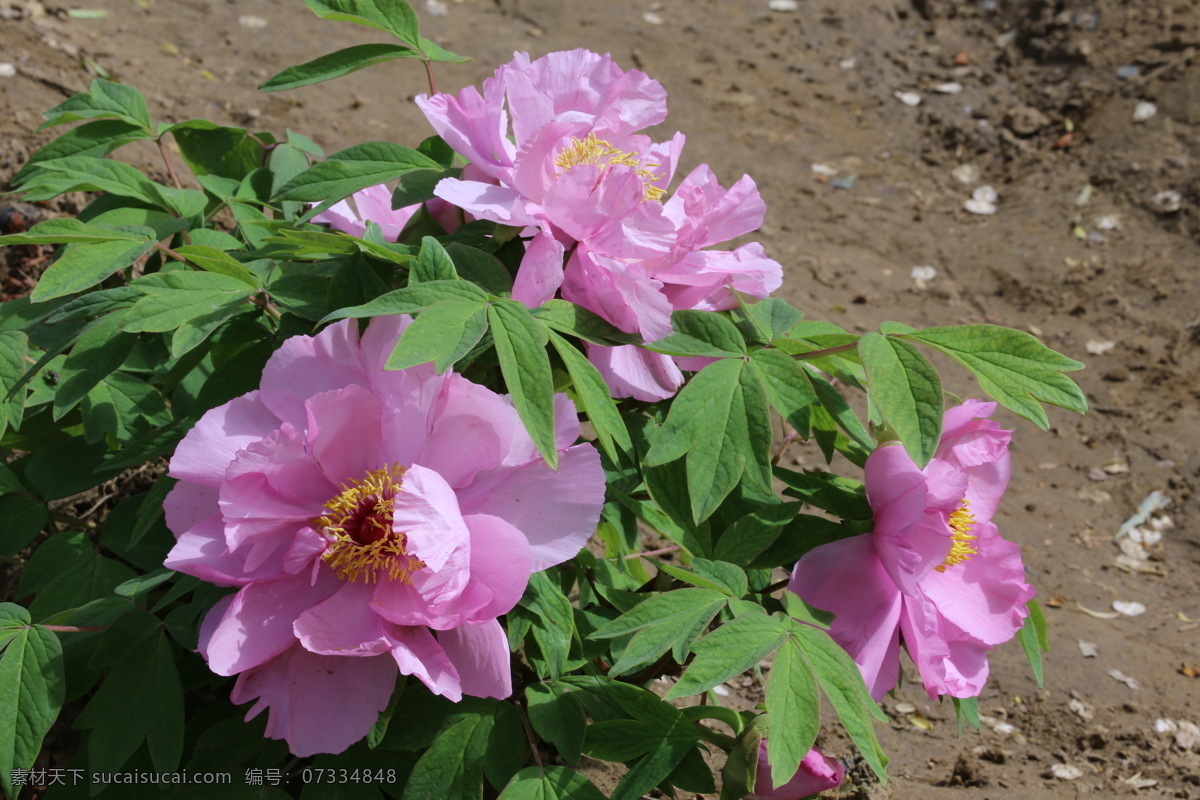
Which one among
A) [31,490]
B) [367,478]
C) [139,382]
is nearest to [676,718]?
[367,478]

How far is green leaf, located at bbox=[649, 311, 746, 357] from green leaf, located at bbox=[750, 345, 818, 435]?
0.03m

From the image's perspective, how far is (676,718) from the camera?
112 centimetres

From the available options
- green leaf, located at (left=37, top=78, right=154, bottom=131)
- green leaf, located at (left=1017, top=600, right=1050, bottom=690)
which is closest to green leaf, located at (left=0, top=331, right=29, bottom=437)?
green leaf, located at (left=37, top=78, right=154, bottom=131)

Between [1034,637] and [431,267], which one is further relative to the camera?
[1034,637]

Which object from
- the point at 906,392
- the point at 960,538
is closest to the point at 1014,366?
the point at 906,392

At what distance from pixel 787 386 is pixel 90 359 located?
82 cm

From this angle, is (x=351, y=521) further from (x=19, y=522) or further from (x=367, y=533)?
(x=19, y=522)

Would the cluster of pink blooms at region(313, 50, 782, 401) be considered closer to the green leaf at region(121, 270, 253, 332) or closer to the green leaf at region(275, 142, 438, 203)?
the green leaf at region(275, 142, 438, 203)

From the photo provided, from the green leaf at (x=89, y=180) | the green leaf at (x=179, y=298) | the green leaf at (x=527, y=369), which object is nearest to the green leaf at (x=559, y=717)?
the green leaf at (x=527, y=369)

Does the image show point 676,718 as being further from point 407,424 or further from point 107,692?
point 107,692

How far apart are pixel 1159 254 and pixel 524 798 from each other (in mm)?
3685

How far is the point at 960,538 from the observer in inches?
47.9

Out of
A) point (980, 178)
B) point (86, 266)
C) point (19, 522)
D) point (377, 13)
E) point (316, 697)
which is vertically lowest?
point (980, 178)

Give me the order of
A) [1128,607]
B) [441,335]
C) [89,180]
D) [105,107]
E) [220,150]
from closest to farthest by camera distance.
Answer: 1. [441,335]
2. [89,180]
3. [105,107]
4. [220,150]
5. [1128,607]
